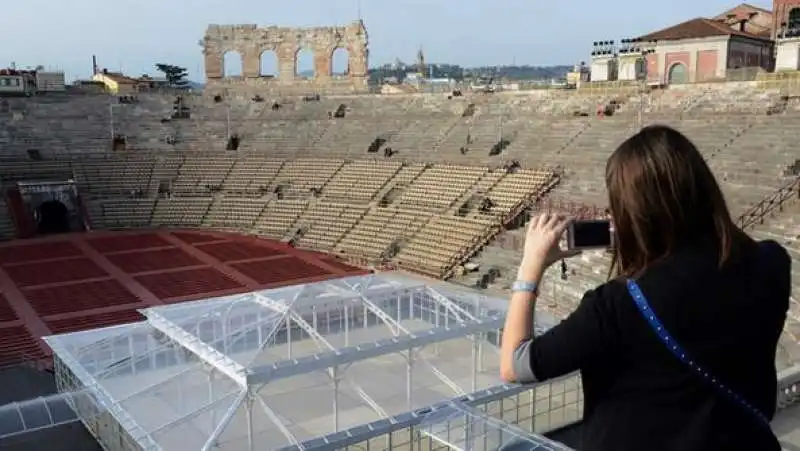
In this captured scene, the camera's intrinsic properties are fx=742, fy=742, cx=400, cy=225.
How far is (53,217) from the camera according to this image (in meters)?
40.0

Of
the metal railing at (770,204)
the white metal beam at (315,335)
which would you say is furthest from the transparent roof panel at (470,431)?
the metal railing at (770,204)

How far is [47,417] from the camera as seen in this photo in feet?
47.1

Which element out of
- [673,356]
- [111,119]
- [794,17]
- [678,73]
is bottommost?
[111,119]

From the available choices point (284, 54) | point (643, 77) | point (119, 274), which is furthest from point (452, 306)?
point (284, 54)

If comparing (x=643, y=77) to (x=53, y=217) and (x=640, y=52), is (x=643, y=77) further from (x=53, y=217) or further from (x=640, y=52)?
(x=53, y=217)

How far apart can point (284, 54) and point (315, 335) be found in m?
39.9

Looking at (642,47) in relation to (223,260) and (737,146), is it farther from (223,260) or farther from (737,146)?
(223,260)

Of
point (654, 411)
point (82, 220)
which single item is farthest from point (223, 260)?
point (654, 411)

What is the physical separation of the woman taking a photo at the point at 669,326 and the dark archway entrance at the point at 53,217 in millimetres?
40869

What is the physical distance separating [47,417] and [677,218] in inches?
581

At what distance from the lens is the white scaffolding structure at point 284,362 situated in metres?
12.2

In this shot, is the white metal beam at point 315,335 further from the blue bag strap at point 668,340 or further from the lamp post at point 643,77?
the lamp post at point 643,77

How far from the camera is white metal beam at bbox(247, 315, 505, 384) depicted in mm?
12188

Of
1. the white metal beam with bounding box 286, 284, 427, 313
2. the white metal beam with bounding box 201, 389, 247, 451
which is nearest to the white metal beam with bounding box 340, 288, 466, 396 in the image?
the white metal beam with bounding box 286, 284, 427, 313
